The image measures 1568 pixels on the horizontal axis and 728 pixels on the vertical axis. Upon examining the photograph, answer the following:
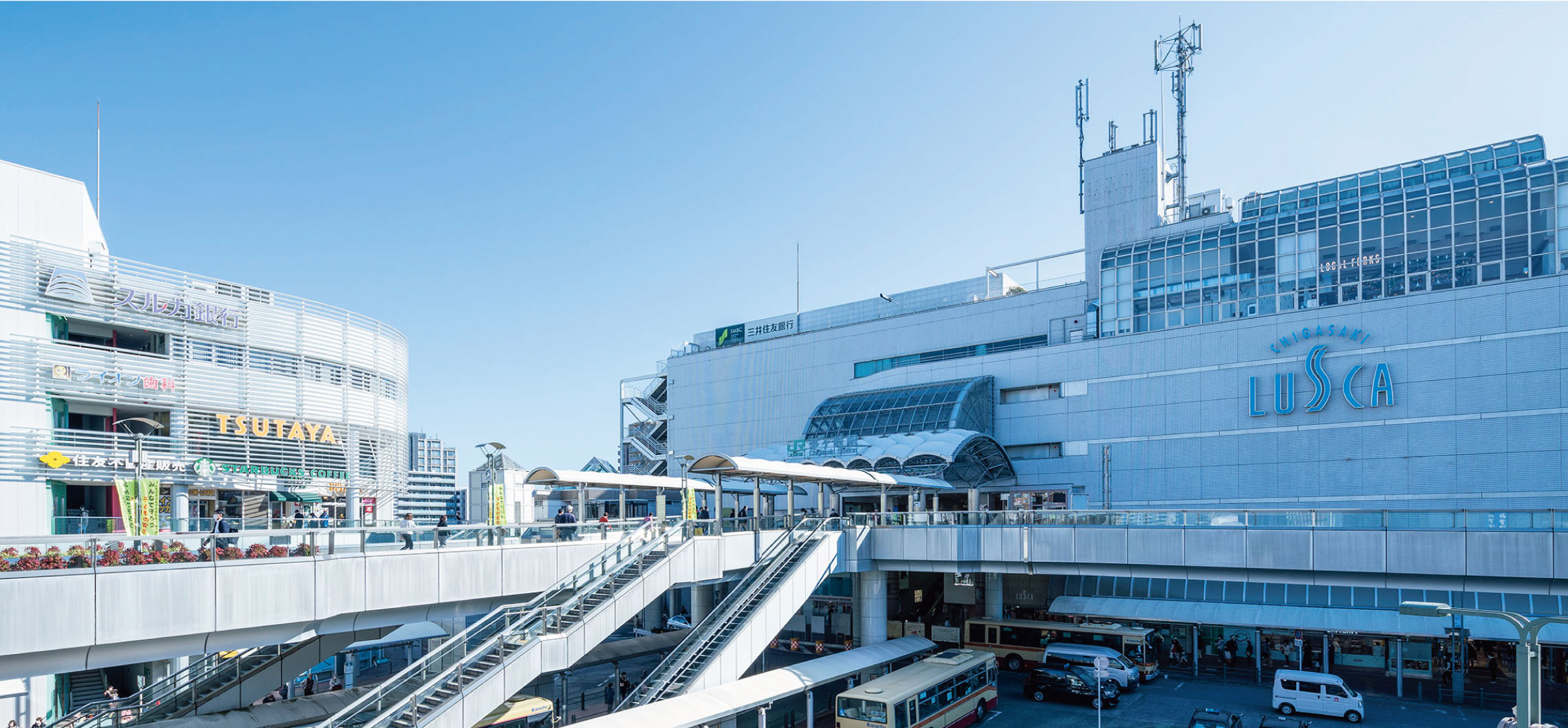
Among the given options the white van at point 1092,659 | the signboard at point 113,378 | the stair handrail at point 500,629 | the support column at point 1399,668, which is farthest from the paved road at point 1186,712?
the signboard at point 113,378

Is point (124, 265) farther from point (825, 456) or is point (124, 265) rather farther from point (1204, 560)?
point (1204, 560)

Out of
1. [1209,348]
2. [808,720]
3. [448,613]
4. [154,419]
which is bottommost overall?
[808,720]

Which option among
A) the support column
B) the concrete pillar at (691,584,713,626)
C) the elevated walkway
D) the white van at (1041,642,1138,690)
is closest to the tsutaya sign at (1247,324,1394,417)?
the support column

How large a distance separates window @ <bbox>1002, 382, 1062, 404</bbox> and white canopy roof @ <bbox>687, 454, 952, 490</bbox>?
1243 cm

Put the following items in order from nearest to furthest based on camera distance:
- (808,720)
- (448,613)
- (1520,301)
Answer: (448,613)
(808,720)
(1520,301)

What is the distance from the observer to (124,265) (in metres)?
37.8

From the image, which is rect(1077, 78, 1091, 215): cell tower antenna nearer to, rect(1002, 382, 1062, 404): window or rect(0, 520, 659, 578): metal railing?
rect(1002, 382, 1062, 404): window

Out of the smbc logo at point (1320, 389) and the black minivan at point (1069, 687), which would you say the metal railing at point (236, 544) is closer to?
the black minivan at point (1069, 687)

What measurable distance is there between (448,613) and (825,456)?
32.7 metres

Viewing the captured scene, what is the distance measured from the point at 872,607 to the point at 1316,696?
671 inches

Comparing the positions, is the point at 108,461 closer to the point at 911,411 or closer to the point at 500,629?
the point at 500,629

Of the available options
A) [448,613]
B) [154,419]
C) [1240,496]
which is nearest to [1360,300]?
[1240,496]

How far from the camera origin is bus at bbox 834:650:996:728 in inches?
1185

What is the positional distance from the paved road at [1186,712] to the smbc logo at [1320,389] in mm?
15022
